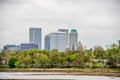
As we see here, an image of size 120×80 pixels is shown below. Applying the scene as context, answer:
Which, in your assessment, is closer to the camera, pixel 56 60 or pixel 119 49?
pixel 119 49

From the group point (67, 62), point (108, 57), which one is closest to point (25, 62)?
point (67, 62)

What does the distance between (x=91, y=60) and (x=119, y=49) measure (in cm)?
1235

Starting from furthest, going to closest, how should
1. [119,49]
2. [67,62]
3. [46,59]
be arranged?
[67,62], [46,59], [119,49]

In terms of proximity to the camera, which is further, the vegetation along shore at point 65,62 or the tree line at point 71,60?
the tree line at point 71,60

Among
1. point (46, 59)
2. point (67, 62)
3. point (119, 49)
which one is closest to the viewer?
point (119, 49)

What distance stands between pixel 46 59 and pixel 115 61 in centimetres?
1480

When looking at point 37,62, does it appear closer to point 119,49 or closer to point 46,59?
point 46,59

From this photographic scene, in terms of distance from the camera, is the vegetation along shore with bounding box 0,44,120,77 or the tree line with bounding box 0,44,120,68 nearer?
the vegetation along shore with bounding box 0,44,120,77

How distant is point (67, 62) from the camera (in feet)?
Result: 313

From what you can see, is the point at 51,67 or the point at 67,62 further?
the point at 67,62

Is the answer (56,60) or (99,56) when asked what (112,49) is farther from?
(99,56)

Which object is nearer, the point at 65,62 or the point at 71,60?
the point at 65,62

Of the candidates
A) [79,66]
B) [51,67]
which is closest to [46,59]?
[51,67]

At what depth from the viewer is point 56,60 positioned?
8638 centimetres
